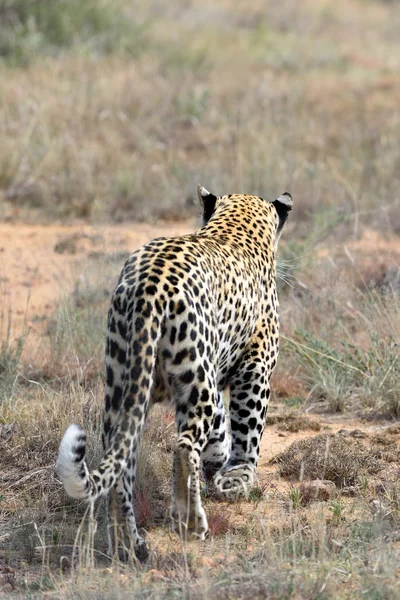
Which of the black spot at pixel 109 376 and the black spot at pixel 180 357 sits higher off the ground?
the black spot at pixel 180 357

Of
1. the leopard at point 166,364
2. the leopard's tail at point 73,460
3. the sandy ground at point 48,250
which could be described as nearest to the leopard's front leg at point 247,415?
the leopard at point 166,364

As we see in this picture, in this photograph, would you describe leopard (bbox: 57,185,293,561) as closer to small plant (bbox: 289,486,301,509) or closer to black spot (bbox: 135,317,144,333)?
black spot (bbox: 135,317,144,333)

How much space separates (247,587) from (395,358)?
3228 mm

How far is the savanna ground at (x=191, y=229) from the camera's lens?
5027mm

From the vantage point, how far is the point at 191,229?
37.8ft

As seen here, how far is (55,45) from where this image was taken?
15.9m

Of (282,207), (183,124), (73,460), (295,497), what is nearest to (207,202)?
(282,207)

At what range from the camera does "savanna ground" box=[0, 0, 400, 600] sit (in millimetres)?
5027

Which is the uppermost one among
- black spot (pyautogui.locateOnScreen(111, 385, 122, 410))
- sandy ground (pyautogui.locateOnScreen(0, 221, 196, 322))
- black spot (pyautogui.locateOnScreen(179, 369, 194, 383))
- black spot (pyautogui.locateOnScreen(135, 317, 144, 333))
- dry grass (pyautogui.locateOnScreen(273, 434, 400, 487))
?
black spot (pyautogui.locateOnScreen(135, 317, 144, 333))

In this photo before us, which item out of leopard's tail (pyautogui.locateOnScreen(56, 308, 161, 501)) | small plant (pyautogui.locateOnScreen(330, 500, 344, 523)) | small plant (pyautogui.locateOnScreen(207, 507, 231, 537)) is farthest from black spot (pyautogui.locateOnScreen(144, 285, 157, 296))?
small plant (pyautogui.locateOnScreen(330, 500, 344, 523))

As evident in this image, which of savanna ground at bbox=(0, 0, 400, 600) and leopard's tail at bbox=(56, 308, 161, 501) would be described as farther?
savanna ground at bbox=(0, 0, 400, 600)

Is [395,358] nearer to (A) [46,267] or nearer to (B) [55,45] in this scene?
(A) [46,267]

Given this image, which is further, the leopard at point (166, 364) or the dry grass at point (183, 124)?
the dry grass at point (183, 124)

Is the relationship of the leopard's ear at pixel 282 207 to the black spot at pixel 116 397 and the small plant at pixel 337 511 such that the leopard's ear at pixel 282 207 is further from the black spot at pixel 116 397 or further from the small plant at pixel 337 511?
the black spot at pixel 116 397
